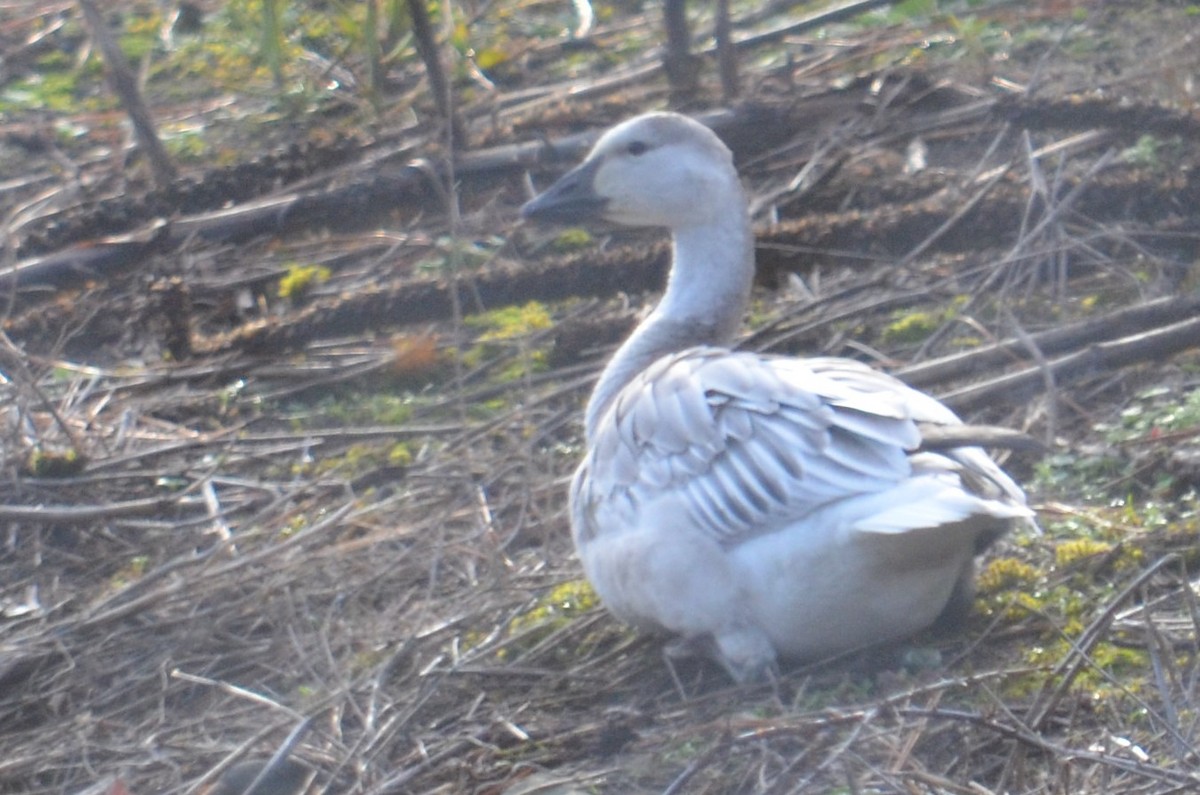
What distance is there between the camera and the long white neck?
461 cm

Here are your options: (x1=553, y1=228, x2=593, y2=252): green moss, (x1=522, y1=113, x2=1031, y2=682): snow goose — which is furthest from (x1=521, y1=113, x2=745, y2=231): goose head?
(x1=553, y1=228, x2=593, y2=252): green moss

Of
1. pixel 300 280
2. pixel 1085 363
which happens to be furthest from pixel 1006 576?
pixel 300 280

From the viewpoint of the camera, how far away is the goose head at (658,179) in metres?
4.70

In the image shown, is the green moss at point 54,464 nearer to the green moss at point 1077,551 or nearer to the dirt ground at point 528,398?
the dirt ground at point 528,398

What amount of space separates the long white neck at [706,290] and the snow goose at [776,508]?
448 mm

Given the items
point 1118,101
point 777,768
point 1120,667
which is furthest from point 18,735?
point 1118,101

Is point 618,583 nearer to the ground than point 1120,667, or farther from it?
farther from it

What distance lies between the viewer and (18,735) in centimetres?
415

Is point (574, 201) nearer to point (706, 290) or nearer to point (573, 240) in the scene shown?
point (706, 290)

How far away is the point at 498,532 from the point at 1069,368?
1.77m

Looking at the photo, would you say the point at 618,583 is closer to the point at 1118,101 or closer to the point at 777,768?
the point at 777,768

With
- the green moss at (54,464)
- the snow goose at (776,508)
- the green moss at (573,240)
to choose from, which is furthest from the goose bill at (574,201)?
the green moss at (573,240)

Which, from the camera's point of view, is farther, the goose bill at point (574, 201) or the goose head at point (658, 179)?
the goose bill at point (574, 201)

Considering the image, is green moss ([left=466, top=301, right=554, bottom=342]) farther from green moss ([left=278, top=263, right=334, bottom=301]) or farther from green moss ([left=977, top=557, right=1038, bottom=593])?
green moss ([left=977, top=557, right=1038, bottom=593])
